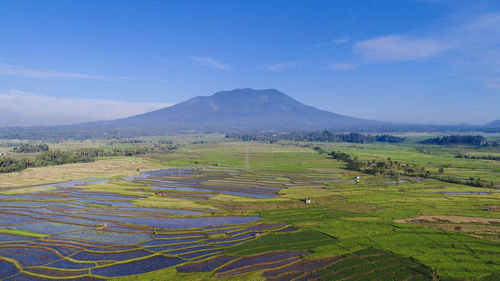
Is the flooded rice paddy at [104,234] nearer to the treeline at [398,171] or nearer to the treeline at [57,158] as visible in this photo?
the treeline at [398,171]

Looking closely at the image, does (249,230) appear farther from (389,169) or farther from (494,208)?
(389,169)

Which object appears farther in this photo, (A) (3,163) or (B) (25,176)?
(A) (3,163)

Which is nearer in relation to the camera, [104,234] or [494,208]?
[104,234]

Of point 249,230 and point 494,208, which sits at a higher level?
point 494,208

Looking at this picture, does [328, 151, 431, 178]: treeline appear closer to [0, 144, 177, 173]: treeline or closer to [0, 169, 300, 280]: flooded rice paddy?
[0, 169, 300, 280]: flooded rice paddy

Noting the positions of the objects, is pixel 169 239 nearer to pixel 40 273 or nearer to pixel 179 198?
pixel 40 273

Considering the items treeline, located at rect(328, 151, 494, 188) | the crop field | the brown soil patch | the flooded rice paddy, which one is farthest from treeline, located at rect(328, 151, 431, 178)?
the flooded rice paddy

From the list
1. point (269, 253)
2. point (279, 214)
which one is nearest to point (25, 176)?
point (279, 214)

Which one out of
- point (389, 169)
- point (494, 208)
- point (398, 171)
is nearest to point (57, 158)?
point (389, 169)
